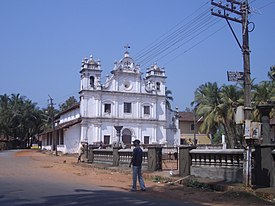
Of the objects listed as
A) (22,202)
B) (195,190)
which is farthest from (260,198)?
(22,202)

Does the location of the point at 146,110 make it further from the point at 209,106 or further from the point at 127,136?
the point at 209,106

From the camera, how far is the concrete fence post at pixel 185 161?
1552cm

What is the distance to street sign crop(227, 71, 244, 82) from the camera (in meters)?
12.3

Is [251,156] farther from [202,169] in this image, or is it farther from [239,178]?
[202,169]

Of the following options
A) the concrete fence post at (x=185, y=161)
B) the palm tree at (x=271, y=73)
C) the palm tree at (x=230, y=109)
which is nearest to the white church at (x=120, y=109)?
the palm tree at (x=230, y=109)

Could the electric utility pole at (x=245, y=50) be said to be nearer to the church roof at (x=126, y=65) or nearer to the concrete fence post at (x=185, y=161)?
the concrete fence post at (x=185, y=161)

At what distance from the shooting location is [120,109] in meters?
52.4

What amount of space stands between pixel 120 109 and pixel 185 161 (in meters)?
37.1

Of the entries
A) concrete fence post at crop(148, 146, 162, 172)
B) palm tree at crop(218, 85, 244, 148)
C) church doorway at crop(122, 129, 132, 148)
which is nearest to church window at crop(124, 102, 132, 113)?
church doorway at crop(122, 129, 132, 148)

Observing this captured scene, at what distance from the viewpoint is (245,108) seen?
12320 millimetres

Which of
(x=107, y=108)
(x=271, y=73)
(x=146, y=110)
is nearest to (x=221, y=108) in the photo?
(x=271, y=73)

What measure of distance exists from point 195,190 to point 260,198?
9.42ft

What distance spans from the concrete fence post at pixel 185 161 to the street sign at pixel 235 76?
4.34 metres

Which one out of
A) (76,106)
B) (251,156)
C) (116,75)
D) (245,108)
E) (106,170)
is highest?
(116,75)
